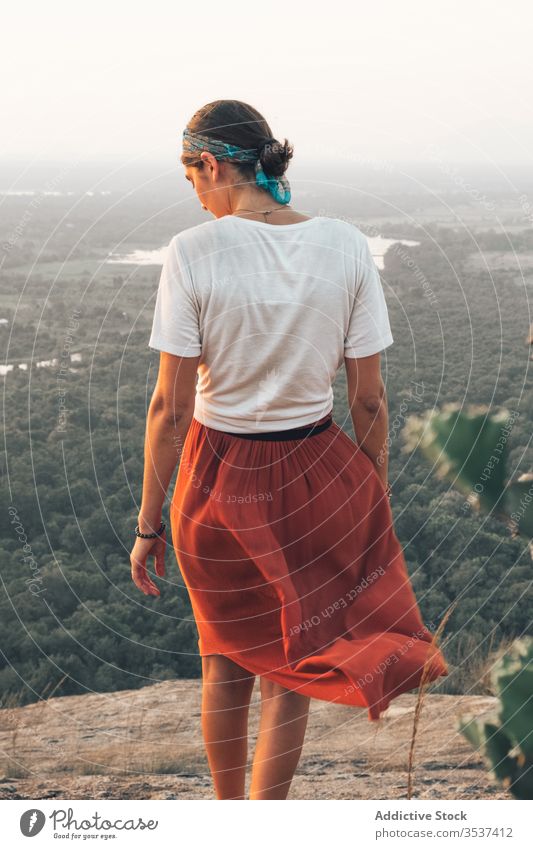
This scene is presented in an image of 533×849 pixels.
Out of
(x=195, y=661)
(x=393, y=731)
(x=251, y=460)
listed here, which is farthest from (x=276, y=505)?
(x=195, y=661)

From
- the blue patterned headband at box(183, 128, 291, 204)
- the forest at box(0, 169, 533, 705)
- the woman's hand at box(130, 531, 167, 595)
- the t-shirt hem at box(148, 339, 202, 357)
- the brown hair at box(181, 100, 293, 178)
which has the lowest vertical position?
the forest at box(0, 169, 533, 705)

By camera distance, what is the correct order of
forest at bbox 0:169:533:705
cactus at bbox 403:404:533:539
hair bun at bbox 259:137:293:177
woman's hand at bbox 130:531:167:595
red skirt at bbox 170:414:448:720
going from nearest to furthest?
cactus at bbox 403:404:533:539, hair bun at bbox 259:137:293:177, red skirt at bbox 170:414:448:720, woman's hand at bbox 130:531:167:595, forest at bbox 0:169:533:705

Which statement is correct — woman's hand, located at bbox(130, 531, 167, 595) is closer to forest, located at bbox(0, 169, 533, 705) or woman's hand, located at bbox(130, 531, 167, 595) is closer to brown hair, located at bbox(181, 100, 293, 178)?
brown hair, located at bbox(181, 100, 293, 178)

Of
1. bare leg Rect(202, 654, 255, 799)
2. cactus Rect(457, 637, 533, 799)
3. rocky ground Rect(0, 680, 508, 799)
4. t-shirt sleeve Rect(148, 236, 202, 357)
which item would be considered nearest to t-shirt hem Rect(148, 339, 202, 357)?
t-shirt sleeve Rect(148, 236, 202, 357)

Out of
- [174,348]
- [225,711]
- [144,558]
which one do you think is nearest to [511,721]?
[225,711]

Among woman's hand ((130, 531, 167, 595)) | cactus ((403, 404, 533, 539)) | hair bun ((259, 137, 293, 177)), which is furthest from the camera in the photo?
woman's hand ((130, 531, 167, 595))

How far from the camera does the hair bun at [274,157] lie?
6.05 feet

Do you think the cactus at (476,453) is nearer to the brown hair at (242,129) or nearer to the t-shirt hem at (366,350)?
the t-shirt hem at (366,350)

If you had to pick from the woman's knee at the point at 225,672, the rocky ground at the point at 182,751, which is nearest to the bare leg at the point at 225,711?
the woman's knee at the point at 225,672

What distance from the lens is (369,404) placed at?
214 cm

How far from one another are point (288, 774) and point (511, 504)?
86cm

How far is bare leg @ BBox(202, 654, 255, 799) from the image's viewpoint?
84.4 inches

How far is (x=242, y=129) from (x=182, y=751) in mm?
2917

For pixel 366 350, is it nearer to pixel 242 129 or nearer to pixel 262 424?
pixel 262 424
